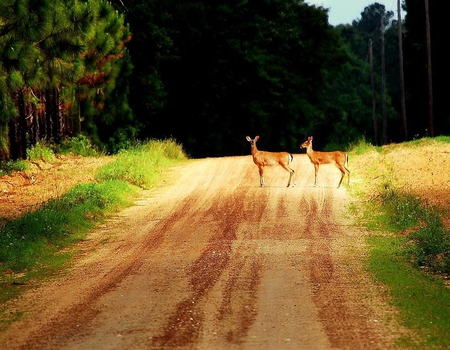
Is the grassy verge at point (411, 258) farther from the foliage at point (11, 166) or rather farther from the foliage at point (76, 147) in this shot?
the foliage at point (76, 147)

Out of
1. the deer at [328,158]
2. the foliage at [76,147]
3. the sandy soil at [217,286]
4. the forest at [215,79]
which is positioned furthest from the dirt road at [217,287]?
the foliage at [76,147]

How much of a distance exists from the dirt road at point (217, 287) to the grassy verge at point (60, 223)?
43 cm

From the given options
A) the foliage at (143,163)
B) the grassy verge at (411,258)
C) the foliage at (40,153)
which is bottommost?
the grassy verge at (411,258)

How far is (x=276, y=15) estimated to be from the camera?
54.7 metres

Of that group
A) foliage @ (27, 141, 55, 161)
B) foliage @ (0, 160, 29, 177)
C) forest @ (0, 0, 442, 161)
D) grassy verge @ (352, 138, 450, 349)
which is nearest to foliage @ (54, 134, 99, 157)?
forest @ (0, 0, 442, 161)

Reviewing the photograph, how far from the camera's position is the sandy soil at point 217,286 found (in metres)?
8.74

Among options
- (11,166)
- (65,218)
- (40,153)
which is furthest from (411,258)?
(40,153)

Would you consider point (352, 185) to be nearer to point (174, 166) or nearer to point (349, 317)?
point (174, 166)

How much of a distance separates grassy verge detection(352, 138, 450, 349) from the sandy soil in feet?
0.84

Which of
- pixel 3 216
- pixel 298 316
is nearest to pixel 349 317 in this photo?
pixel 298 316

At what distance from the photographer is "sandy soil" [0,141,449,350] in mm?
8742

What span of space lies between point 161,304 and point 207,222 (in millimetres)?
8080

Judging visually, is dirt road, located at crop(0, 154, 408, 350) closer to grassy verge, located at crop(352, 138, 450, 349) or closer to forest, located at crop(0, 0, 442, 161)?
grassy verge, located at crop(352, 138, 450, 349)

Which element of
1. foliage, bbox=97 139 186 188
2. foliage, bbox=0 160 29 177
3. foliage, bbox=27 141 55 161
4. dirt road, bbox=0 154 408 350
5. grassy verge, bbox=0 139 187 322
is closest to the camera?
dirt road, bbox=0 154 408 350
